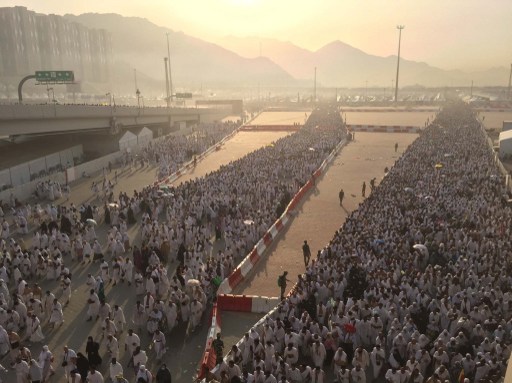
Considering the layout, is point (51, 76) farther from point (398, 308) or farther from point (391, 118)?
point (391, 118)

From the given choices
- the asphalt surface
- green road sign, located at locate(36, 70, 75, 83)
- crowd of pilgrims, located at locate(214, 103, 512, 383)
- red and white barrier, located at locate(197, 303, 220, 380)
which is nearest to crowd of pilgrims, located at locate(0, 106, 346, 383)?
the asphalt surface

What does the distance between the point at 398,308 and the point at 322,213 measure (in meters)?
10.0

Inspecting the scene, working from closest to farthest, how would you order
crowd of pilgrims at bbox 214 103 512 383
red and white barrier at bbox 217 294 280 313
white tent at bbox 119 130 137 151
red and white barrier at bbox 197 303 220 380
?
crowd of pilgrims at bbox 214 103 512 383 < red and white barrier at bbox 197 303 220 380 < red and white barrier at bbox 217 294 280 313 < white tent at bbox 119 130 137 151

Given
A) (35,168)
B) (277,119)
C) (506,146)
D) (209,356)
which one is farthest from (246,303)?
(277,119)

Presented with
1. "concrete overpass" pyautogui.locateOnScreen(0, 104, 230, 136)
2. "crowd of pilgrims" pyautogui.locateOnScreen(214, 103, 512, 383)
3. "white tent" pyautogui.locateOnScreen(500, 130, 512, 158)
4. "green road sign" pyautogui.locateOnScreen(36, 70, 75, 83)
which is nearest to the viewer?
"crowd of pilgrims" pyautogui.locateOnScreen(214, 103, 512, 383)

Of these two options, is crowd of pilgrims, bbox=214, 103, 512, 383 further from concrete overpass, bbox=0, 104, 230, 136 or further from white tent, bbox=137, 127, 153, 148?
white tent, bbox=137, 127, 153, 148

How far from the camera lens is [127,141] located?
117 ft

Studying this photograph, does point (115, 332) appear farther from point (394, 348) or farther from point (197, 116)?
point (197, 116)

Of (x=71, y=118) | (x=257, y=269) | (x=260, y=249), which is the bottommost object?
(x=257, y=269)

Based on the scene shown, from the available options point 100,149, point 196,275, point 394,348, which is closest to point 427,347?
point 394,348

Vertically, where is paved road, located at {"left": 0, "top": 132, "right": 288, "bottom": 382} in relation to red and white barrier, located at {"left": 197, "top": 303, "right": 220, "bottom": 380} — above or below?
below

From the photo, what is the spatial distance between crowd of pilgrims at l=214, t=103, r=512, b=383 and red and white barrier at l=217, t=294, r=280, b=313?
873 mm

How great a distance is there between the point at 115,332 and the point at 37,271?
4.90 metres

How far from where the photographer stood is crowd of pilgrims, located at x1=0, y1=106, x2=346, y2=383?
1005cm
